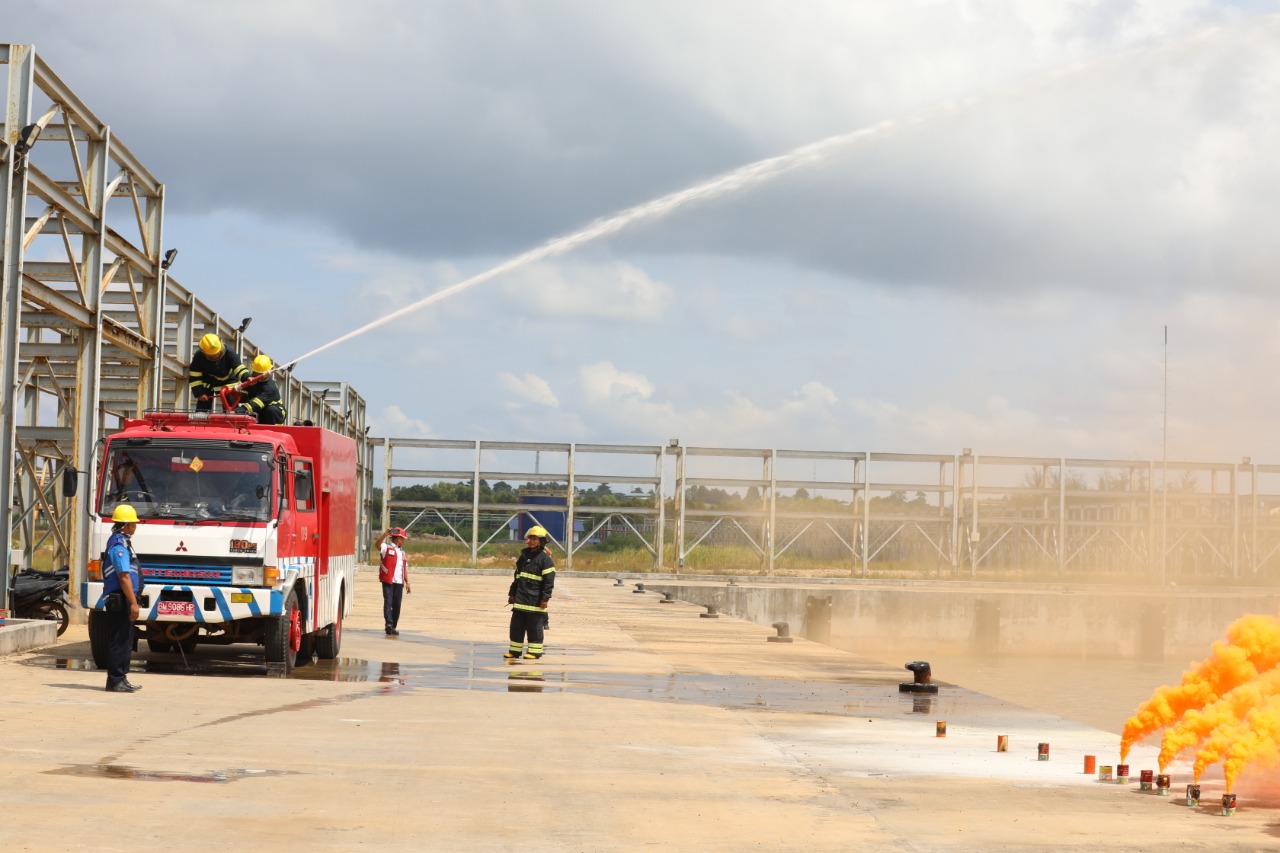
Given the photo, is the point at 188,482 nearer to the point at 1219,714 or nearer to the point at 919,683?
the point at 919,683

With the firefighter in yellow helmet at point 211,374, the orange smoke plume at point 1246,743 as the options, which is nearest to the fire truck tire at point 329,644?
the firefighter in yellow helmet at point 211,374

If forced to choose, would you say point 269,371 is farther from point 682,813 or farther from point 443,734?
point 682,813

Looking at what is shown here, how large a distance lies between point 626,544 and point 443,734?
48103mm

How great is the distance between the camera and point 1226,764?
9992 mm

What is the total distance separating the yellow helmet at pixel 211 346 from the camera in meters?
18.1

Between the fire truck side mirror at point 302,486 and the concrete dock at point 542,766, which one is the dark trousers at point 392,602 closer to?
the concrete dock at point 542,766

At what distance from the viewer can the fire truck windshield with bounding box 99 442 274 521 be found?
16.4 m

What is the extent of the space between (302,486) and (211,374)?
86.5 inches

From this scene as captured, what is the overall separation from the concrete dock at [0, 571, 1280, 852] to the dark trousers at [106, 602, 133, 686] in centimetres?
36

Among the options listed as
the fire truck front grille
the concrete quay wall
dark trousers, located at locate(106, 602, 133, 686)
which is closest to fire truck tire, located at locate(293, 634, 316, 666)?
the fire truck front grille

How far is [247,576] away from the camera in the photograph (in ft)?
53.5

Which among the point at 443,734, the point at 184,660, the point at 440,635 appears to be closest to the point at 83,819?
the point at 443,734

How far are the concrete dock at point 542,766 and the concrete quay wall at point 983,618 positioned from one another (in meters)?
26.6

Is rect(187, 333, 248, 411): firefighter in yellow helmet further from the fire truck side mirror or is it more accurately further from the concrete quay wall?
the concrete quay wall
